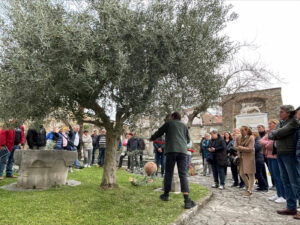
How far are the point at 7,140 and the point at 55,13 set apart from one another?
476 cm

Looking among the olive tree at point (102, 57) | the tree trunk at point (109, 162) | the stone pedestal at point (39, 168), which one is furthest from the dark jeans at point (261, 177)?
the stone pedestal at point (39, 168)

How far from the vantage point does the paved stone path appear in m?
4.10

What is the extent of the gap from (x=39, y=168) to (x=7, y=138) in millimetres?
1951

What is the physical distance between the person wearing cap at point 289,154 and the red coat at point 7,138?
7.69 meters

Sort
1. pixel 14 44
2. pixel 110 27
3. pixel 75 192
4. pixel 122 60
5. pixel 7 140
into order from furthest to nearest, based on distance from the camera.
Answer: pixel 7 140
pixel 75 192
pixel 14 44
pixel 110 27
pixel 122 60

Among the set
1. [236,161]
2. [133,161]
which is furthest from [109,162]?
[133,161]

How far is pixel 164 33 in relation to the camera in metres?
4.34

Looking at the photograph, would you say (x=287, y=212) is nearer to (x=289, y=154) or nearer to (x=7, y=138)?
(x=289, y=154)

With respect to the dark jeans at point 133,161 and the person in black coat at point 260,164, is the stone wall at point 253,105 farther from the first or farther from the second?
the person in black coat at point 260,164

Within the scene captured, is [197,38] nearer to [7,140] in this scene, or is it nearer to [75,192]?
[75,192]

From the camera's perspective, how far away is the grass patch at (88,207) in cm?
357

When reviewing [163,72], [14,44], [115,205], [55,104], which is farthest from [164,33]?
[115,205]

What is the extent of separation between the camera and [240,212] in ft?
15.4

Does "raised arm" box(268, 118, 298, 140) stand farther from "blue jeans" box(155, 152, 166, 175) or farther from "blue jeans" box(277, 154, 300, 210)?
"blue jeans" box(155, 152, 166, 175)
